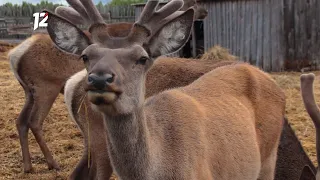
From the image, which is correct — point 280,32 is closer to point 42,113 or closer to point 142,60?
point 42,113

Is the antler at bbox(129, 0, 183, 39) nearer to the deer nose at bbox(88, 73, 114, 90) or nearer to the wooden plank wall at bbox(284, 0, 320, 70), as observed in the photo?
the deer nose at bbox(88, 73, 114, 90)

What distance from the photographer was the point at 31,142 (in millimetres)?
9211

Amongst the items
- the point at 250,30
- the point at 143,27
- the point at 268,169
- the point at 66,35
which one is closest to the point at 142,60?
the point at 143,27

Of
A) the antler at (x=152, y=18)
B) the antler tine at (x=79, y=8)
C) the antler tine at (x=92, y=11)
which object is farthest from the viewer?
the antler tine at (x=79, y=8)

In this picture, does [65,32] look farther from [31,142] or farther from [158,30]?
[31,142]

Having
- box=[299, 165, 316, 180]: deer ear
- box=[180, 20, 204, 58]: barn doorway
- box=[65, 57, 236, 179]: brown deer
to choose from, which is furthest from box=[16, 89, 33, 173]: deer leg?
box=[180, 20, 204, 58]: barn doorway

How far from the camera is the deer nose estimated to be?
3.50 meters

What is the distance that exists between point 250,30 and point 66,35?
15273 millimetres

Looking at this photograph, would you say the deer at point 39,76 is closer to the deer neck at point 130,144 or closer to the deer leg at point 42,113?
the deer leg at point 42,113

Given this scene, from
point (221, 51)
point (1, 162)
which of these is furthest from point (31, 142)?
point (221, 51)

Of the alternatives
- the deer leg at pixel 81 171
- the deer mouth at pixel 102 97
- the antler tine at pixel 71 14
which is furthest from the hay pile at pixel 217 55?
the deer mouth at pixel 102 97

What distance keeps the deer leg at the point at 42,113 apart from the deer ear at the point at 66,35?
11.2 feet

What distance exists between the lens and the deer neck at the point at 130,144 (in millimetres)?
3995

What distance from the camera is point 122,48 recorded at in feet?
13.1
